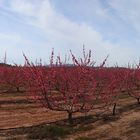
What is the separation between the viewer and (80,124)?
14734 mm

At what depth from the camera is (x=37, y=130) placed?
13.1 metres

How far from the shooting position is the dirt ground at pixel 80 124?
12805 millimetres

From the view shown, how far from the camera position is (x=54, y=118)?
1703cm

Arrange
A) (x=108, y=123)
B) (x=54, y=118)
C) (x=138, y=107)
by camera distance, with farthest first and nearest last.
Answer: (x=138, y=107) → (x=54, y=118) → (x=108, y=123)

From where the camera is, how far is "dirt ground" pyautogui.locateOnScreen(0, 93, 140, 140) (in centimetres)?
1280

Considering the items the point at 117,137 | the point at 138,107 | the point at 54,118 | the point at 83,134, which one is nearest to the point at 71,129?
the point at 83,134

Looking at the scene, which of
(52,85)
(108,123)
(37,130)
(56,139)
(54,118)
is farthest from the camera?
(54,118)

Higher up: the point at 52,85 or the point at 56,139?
the point at 52,85

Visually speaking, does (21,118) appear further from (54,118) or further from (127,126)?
(127,126)

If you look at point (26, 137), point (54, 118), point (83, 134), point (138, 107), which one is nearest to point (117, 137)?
point (83, 134)

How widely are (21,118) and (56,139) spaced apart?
5.17 m

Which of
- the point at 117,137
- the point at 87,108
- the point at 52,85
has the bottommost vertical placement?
the point at 117,137

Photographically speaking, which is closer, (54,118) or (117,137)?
(117,137)

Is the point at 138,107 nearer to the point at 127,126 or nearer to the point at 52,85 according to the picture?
the point at 127,126
